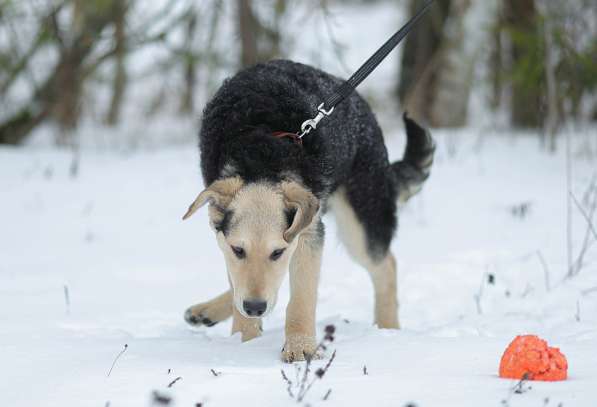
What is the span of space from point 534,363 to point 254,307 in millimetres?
1201

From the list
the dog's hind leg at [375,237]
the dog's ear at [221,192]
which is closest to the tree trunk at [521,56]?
the dog's hind leg at [375,237]

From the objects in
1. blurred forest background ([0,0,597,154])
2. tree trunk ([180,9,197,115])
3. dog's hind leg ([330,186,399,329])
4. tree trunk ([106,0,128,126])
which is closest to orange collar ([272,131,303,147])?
dog's hind leg ([330,186,399,329])

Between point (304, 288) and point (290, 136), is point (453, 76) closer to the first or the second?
point (290, 136)

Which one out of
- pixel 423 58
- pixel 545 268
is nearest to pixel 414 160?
pixel 545 268

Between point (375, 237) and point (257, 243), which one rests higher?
point (375, 237)

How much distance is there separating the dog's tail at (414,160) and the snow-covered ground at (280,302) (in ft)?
2.72

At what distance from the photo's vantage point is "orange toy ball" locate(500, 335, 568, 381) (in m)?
3.06

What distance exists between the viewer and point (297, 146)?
13.2 ft

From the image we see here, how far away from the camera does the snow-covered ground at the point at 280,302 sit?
3018 millimetres

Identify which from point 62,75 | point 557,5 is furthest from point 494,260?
point 62,75

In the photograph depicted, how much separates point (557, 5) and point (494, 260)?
4195mm

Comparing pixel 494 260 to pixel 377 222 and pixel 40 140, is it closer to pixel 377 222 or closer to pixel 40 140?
pixel 377 222

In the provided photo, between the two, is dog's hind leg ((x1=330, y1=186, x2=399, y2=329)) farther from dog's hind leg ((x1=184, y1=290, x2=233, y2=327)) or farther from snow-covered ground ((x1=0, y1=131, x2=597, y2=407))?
dog's hind leg ((x1=184, y1=290, x2=233, y2=327))

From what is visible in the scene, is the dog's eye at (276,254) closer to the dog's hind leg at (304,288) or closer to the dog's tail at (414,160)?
the dog's hind leg at (304,288)
